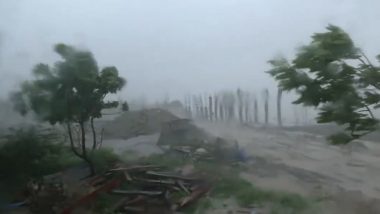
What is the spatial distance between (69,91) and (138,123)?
1197 mm

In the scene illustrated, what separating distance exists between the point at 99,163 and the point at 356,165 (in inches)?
144

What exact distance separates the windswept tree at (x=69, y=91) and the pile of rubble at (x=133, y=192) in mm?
427

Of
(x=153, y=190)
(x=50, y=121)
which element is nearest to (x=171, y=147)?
(x=153, y=190)

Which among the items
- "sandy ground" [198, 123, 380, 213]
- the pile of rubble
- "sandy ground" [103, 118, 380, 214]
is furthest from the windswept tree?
"sandy ground" [198, 123, 380, 213]

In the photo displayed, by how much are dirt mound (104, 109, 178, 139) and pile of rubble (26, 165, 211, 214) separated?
61cm

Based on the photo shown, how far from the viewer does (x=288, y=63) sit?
5.80 meters

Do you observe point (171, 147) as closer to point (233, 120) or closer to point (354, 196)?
point (233, 120)

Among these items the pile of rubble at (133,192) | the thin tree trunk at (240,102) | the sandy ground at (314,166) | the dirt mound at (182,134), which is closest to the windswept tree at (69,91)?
the pile of rubble at (133,192)

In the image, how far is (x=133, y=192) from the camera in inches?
256

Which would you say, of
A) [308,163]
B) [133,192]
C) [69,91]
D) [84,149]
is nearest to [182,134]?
[133,192]

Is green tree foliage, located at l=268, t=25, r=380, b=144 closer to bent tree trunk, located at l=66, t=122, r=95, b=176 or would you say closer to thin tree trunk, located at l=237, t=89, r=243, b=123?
thin tree trunk, located at l=237, t=89, r=243, b=123

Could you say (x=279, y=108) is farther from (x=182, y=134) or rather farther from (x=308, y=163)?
(x=182, y=134)

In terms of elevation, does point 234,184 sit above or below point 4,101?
below

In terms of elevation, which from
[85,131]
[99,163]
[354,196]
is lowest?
[354,196]
